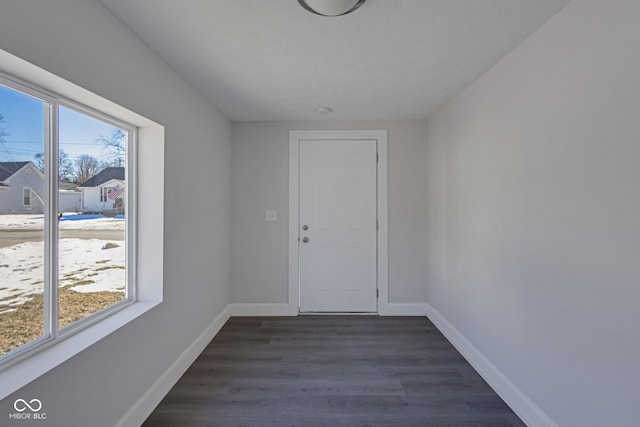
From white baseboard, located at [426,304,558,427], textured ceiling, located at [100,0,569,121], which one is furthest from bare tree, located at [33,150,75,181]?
white baseboard, located at [426,304,558,427]

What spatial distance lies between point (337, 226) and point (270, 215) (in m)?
0.81

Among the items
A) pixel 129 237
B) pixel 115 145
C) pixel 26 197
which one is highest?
pixel 115 145

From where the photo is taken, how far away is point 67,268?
4.81 feet

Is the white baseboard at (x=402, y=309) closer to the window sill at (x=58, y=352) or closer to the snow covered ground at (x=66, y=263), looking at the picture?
the window sill at (x=58, y=352)

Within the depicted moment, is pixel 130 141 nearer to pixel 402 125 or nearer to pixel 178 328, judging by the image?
pixel 178 328

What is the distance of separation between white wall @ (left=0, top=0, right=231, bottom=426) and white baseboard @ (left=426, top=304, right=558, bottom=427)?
7.62ft

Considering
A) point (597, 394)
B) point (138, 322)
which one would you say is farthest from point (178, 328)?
point (597, 394)

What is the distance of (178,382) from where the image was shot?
7.02ft

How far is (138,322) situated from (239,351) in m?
1.10

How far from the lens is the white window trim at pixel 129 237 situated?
114cm

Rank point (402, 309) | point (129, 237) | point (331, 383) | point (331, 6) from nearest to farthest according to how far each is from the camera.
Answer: point (331, 6), point (129, 237), point (331, 383), point (402, 309)

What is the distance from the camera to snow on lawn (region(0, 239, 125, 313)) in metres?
1.18

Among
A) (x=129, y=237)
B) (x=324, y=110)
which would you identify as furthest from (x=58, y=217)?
(x=324, y=110)

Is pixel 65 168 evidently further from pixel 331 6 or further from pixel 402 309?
pixel 402 309
